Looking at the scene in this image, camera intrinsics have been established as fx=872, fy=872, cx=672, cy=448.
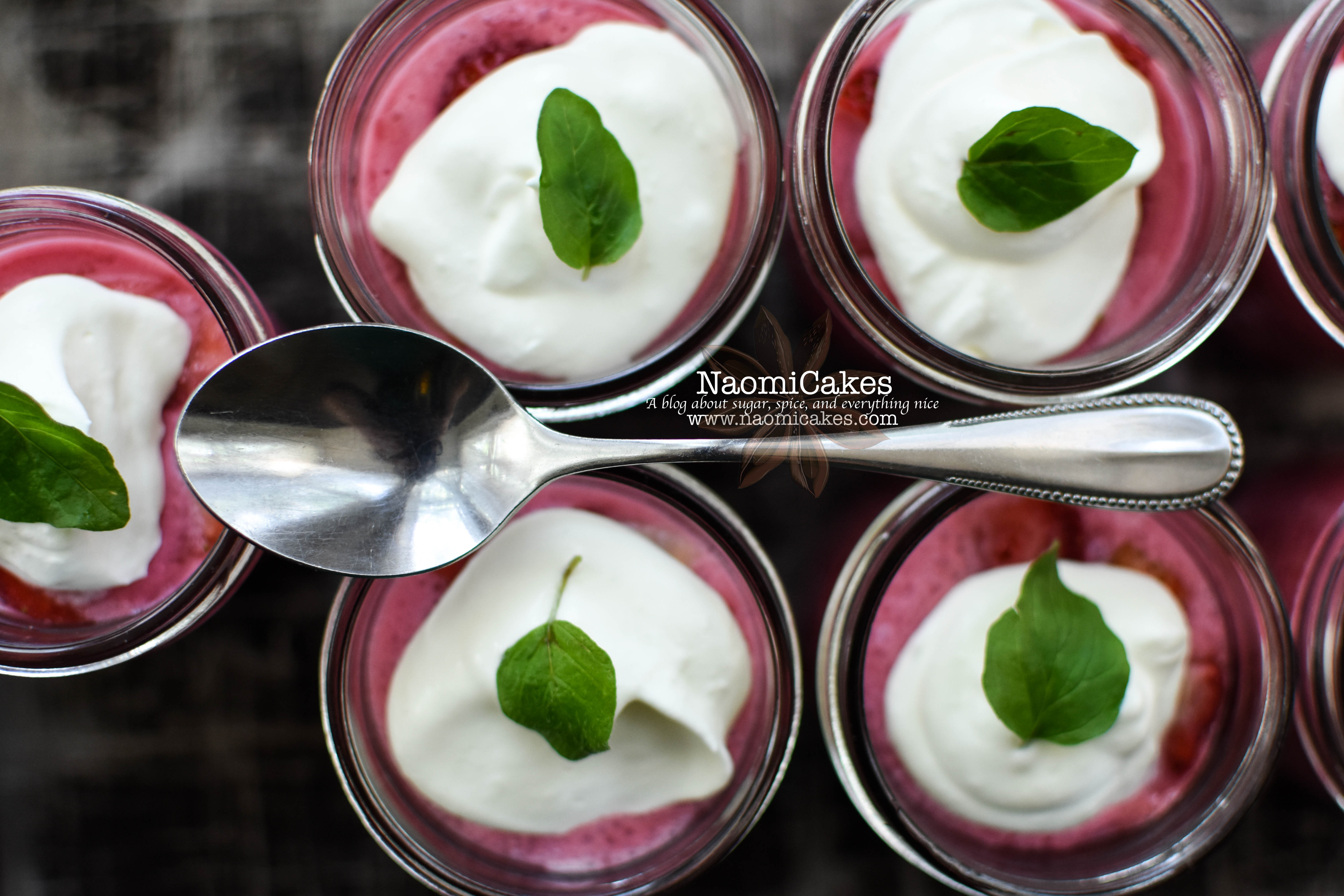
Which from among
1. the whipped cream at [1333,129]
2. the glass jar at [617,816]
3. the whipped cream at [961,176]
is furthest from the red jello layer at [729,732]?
the whipped cream at [1333,129]

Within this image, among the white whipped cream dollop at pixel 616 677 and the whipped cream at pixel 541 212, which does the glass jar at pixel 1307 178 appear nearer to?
the whipped cream at pixel 541 212

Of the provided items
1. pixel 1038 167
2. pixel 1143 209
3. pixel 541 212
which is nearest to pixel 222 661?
pixel 541 212

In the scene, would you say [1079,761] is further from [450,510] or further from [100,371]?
[100,371]

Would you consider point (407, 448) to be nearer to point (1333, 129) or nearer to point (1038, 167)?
point (1038, 167)

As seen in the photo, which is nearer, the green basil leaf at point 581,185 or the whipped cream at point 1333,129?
the green basil leaf at point 581,185

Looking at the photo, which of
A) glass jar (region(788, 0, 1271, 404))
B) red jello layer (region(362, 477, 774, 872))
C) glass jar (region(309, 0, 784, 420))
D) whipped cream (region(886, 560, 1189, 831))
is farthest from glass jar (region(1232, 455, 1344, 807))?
glass jar (region(309, 0, 784, 420))

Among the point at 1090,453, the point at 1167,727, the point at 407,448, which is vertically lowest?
the point at 1167,727
